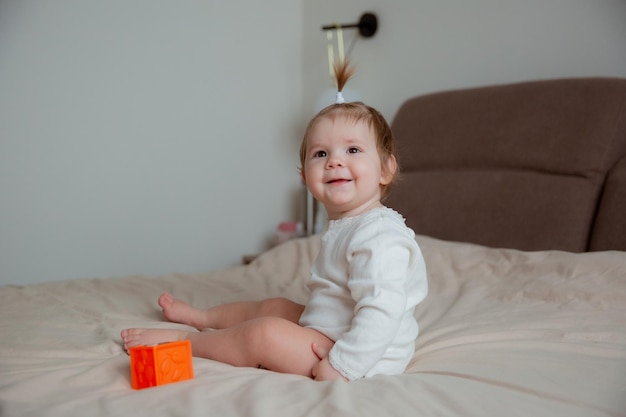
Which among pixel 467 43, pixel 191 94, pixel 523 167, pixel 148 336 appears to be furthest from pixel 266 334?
pixel 191 94

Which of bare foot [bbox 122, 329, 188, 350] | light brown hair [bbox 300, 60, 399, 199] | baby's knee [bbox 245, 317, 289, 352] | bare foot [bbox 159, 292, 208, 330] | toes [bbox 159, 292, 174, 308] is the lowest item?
bare foot [bbox 159, 292, 208, 330]

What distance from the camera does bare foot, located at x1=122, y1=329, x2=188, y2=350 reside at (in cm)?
124

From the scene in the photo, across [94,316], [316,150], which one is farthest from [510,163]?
[94,316]

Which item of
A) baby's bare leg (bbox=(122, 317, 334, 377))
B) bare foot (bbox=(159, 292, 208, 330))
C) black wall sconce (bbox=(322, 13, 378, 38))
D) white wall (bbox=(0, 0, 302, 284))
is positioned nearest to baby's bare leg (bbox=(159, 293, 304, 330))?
bare foot (bbox=(159, 292, 208, 330))

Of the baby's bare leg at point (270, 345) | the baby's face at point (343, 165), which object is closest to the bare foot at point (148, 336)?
the baby's bare leg at point (270, 345)

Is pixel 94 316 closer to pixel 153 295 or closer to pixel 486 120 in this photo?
pixel 153 295

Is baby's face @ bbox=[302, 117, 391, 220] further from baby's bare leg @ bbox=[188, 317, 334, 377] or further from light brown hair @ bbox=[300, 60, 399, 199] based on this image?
baby's bare leg @ bbox=[188, 317, 334, 377]

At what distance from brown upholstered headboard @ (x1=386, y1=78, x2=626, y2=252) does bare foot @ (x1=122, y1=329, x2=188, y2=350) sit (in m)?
1.10

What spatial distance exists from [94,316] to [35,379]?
0.51m

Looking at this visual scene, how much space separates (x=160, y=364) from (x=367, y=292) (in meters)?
0.38

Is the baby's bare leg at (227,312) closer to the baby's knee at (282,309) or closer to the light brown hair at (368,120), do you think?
the baby's knee at (282,309)

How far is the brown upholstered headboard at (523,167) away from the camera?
1.81 meters

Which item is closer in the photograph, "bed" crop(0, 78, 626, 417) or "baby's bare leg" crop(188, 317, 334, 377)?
"bed" crop(0, 78, 626, 417)

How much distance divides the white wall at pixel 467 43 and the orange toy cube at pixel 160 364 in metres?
1.78
